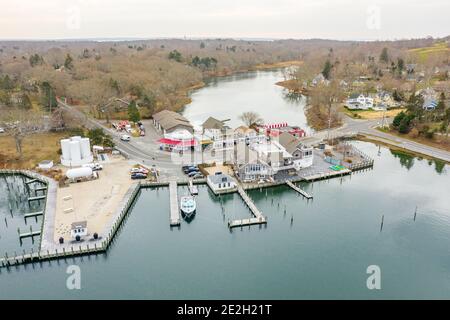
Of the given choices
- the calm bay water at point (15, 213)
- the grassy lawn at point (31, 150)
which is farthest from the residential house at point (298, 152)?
the grassy lawn at point (31, 150)

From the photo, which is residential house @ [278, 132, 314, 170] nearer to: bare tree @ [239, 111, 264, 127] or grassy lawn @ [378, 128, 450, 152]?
bare tree @ [239, 111, 264, 127]

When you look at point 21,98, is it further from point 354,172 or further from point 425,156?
point 425,156

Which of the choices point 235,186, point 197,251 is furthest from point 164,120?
point 197,251

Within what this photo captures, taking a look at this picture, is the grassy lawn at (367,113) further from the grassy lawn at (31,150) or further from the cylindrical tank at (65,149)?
the grassy lawn at (31,150)

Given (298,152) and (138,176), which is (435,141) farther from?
(138,176)

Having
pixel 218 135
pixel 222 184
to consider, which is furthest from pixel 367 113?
pixel 222 184

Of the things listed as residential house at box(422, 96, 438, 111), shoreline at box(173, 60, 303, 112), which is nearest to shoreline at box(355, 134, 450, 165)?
residential house at box(422, 96, 438, 111)
